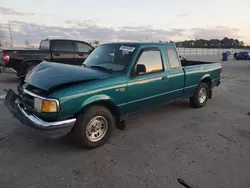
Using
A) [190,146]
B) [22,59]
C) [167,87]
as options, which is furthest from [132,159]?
[22,59]

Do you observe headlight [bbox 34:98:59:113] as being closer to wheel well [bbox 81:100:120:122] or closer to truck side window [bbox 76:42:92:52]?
wheel well [bbox 81:100:120:122]

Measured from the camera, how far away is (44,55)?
869 cm

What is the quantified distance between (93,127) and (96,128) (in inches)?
2.6

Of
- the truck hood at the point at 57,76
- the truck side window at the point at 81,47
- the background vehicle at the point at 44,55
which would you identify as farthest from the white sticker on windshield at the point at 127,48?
the truck side window at the point at 81,47

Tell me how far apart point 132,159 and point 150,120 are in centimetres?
179

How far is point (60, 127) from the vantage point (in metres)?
3.02

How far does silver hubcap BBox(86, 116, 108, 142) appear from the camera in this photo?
344 cm

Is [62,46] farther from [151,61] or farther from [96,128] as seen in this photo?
[96,128]

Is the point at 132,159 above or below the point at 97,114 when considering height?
below

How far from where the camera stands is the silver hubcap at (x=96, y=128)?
344cm

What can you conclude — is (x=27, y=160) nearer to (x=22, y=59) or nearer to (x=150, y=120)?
(x=150, y=120)

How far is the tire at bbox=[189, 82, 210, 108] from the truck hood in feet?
10.1

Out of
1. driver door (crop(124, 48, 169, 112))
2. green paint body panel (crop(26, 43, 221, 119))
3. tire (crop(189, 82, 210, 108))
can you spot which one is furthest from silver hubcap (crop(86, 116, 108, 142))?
tire (crop(189, 82, 210, 108))

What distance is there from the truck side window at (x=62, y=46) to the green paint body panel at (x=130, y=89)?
5838mm
